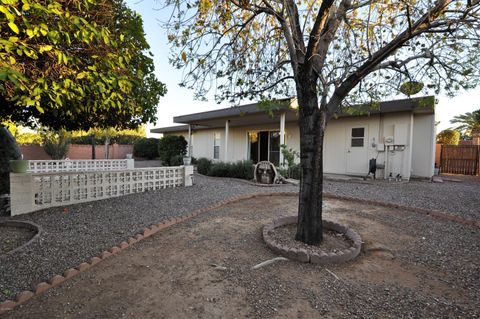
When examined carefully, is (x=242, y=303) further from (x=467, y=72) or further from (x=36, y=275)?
(x=467, y=72)

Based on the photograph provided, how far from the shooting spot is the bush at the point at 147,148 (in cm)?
1959

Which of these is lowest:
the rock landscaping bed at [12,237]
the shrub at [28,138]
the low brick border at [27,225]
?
the rock landscaping bed at [12,237]

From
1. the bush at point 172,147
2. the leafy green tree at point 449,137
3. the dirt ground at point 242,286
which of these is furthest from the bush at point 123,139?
the leafy green tree at point 449,137

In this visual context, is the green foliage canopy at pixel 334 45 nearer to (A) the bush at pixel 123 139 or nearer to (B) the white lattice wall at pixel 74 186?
(B) the white lattice wall at pixel 74 186

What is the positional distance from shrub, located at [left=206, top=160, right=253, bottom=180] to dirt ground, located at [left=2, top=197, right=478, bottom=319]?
6079mm

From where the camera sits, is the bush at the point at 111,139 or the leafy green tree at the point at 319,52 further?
the bush at the point at 111,139

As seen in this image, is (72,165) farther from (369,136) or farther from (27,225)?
(369,136)

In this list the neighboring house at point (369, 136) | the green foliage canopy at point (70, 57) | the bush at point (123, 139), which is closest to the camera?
the green foliage canopy at point (70, 57)

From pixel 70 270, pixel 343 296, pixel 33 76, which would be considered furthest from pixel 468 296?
pixel 33 76

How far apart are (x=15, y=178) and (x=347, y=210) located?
6.80m

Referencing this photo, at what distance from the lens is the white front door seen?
33.7 ft

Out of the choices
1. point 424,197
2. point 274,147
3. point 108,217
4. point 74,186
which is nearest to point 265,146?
point 274,147

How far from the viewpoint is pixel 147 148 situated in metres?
19.8

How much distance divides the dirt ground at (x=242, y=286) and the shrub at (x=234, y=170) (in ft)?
19.9
